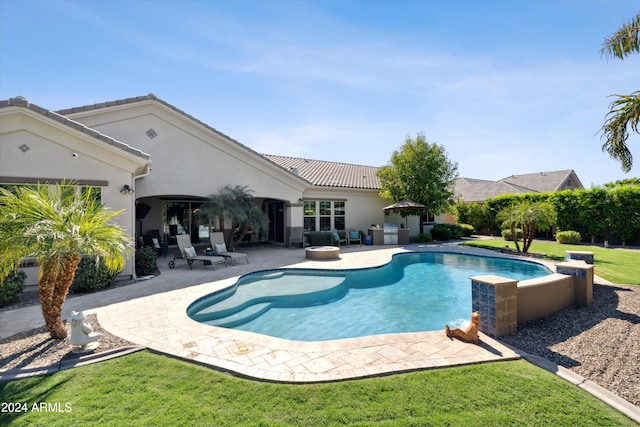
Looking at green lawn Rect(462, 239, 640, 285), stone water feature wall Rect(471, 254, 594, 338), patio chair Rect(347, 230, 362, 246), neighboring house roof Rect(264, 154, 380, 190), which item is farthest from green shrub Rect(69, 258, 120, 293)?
green lawn Rect(462, 239, 640, 285)

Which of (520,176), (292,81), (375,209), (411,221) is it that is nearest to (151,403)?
(292,81)

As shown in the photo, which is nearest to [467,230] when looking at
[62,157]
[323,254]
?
[323,254]

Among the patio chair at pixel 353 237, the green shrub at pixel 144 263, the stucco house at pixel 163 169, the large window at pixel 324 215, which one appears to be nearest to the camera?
the stucco house at pixel 163 169

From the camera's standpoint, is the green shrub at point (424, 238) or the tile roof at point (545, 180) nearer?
the green shrub at point (424, 238)

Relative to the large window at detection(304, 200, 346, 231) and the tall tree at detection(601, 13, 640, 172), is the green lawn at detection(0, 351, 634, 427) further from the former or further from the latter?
the large window at detection(304, 200, 346, 231)

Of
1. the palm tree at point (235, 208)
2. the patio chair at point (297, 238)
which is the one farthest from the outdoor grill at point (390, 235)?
the palm tree at point (235, 208)

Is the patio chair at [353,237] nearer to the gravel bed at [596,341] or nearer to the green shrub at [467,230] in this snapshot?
the green shrub at [467,230]

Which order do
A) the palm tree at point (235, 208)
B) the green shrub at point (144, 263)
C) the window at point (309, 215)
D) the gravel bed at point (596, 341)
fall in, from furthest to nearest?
the window at point (309, 215), the palm tree at point (235, 208), the green shrub at point (144, 263), the gravel bed at point (596, 341)

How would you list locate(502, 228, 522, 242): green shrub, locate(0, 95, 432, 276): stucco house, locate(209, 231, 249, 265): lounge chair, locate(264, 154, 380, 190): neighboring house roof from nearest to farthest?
locate(0, 95, 432, 276): stucco house → locate(209, 231, 249, 265): lounge chair → locate(264, 154, 380, 190): neighboring house roof → locate(502, 228, 522, 242): green shrub

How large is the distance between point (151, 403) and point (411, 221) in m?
23.4

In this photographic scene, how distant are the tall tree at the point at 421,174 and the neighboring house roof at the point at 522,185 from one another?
10700 millimetres

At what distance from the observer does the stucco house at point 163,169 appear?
949 cm

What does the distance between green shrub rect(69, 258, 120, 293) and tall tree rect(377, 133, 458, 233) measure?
18.5 meters

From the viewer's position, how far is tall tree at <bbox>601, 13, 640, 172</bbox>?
887 centimetres
